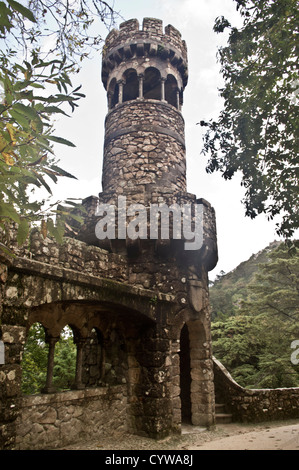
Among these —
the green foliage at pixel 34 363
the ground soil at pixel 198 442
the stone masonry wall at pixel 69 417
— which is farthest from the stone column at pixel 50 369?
the green foliage at pixel 34 363

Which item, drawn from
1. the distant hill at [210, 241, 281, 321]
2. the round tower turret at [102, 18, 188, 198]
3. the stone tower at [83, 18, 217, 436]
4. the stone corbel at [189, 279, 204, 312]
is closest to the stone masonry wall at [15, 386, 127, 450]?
the stone tower at [83, 18, 217, 436]

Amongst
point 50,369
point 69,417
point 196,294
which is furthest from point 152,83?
point 69,417

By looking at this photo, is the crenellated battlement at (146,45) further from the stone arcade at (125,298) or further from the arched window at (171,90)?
the arched window at (171,90)

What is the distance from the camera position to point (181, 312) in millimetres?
6891

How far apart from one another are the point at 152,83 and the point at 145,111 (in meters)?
1.80

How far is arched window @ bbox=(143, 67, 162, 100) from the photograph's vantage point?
30.5 ft

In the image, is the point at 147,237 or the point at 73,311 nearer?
the point at 73,311

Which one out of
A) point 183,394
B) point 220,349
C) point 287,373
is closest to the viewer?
point 183,394

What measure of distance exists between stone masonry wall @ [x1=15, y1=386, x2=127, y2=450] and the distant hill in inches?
784

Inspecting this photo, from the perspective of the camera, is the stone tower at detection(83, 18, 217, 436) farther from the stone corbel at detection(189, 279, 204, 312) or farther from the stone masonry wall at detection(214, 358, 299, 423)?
the stone masonry wall at detection(214, 358, 299, 423)

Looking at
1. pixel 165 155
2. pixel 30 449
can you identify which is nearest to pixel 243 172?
pixel 165 155

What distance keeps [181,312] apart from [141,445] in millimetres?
2459

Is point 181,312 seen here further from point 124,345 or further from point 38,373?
point 38,373

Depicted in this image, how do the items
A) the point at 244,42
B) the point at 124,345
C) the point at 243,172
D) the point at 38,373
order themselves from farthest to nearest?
the point at 38,373 < the point at 124,345 < the point at 243,172 < the point at 244,42
